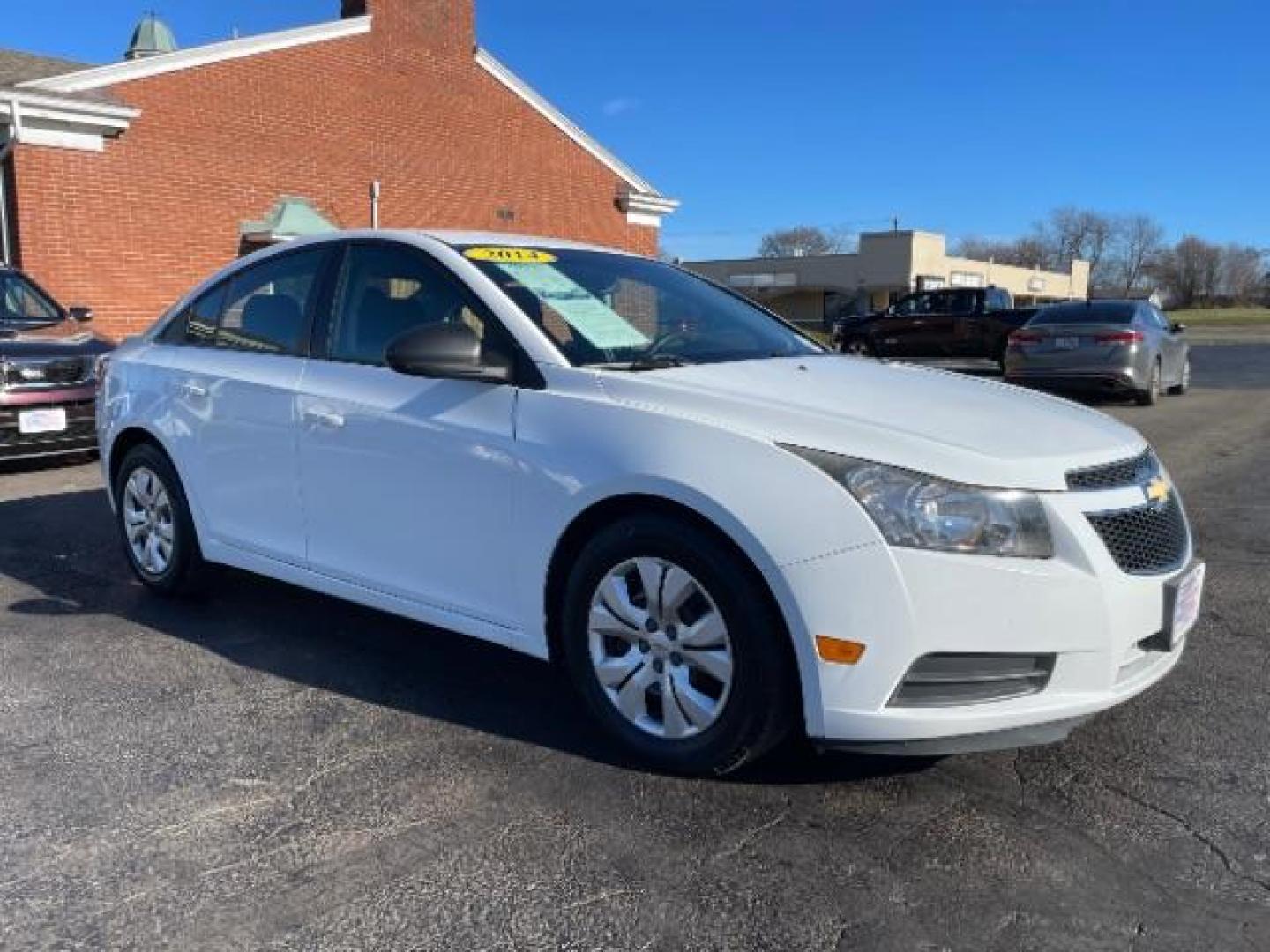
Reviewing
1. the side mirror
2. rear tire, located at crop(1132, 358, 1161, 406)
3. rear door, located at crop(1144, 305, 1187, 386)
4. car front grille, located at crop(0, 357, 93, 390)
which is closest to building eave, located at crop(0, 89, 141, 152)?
car front grille, located at crop(0, 357, 93, 390)

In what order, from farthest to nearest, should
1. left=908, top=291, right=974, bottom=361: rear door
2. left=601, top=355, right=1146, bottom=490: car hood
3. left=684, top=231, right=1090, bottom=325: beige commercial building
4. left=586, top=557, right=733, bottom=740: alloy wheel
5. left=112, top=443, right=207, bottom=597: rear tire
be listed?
left=684, top=231, right=1090, bottom=325: beige commercial building → left=908, top=291, right=974, bottom=361: rear door → left=112, top=443, right=207, bottom=597: rear tire → left=586, top=557, right=733, bottom=740: alloy wheel → left=601, top=355, right=1146, bottom=490: car hood

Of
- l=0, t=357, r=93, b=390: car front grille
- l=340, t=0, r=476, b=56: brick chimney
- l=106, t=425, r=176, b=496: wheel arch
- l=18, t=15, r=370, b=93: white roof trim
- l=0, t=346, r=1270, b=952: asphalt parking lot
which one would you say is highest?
l=340, t=0, r=476, b=56: brick chimney

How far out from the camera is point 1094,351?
567 inches

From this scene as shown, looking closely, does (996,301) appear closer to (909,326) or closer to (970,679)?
(909,326)

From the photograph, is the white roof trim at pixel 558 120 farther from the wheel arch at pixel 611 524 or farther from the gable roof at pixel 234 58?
the wheel arch at pixel 611 524

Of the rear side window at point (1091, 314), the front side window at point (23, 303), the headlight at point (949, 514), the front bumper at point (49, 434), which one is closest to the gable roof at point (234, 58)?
the front side window at point (23, 303)

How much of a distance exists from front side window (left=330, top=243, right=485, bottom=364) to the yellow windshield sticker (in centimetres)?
16

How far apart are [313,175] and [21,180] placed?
4.74 metres

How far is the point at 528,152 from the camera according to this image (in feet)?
70.2

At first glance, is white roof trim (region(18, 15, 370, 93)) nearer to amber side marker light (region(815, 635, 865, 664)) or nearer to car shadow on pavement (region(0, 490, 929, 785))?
car shadow on pavement (region(0, 490, 929, 785))

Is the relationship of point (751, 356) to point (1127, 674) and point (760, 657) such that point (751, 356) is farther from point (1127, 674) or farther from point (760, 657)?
point (1127, 674)

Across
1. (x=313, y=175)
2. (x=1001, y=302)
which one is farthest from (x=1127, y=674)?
(x=1001, y=302)

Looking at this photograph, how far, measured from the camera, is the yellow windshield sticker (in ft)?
13.3

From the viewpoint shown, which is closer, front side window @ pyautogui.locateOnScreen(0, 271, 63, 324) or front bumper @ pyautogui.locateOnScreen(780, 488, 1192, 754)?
front bumper @ pyautogui.locateOnScreen(780, 488, 1192, 754)
